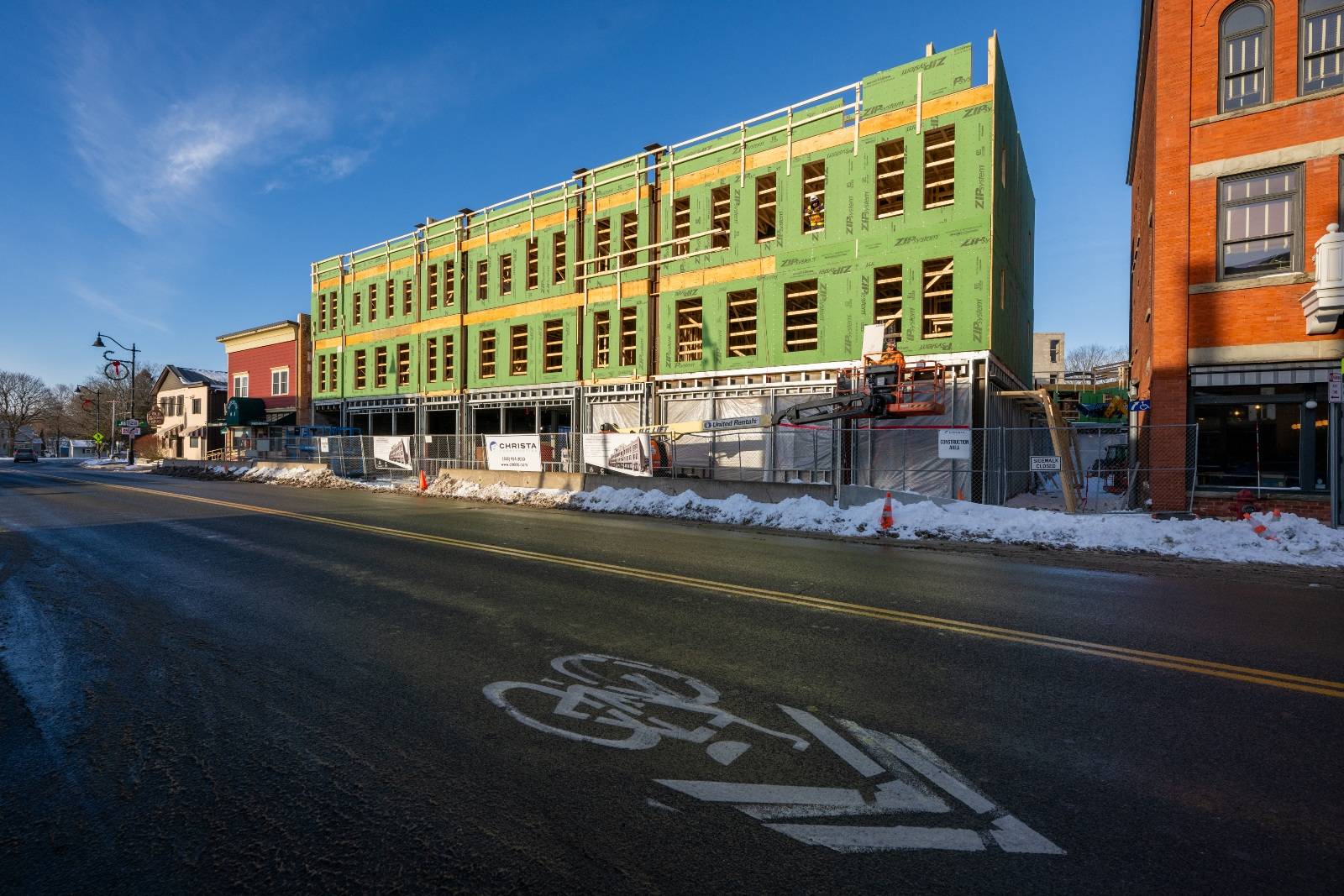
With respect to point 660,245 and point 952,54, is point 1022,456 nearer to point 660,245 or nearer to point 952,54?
point 952,54

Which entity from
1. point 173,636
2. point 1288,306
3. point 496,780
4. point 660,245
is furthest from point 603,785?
point 660,245

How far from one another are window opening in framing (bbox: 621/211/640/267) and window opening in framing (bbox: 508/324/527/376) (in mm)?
6221

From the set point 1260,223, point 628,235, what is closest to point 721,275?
point 628,235

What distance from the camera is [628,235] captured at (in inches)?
1003

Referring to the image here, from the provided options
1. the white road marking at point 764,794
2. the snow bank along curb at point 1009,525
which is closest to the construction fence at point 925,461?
the snow bank along curb at point 1009,525

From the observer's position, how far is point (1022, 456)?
74.9 ft

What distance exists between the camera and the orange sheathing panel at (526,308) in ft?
88.5

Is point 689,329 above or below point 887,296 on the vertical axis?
below

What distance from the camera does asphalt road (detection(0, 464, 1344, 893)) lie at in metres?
2.59

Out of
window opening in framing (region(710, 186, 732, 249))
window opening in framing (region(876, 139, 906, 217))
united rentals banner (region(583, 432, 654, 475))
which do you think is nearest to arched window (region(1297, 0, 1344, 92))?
window opening in framing (region(876, 139, 906, 217))

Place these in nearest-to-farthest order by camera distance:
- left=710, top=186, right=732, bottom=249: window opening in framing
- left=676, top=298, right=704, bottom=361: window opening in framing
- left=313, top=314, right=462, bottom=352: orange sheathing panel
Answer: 1. left=710, top=186, right=732, bottom=249: window opening in framing
2. left=676, top=298, right=704, bottom=361: window opening in framing
3. left=313, top=314, right=462, bottom=352: orange sheathing panel

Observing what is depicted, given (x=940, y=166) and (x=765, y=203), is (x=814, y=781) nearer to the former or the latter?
(x=940, y=166)

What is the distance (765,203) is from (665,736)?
68.9ft

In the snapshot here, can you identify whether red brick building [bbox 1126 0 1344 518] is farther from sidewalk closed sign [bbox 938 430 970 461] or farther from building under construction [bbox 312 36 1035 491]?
building under construction [bbox 312 36 1035 491]
